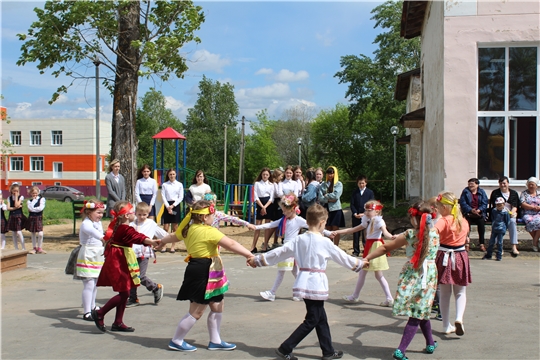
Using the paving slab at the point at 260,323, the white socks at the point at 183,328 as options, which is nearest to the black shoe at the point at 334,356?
the paving slab at the point at 260,323

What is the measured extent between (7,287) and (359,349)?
21.5 feet

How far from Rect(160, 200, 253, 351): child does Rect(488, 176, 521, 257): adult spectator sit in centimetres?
811

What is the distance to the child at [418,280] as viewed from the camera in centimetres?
554

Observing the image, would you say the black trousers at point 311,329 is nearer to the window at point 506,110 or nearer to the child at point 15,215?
the window at point 506,110

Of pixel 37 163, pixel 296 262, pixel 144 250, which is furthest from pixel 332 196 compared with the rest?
pixel 37 163

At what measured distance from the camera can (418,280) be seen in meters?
5.74

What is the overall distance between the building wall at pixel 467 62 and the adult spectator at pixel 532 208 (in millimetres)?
786

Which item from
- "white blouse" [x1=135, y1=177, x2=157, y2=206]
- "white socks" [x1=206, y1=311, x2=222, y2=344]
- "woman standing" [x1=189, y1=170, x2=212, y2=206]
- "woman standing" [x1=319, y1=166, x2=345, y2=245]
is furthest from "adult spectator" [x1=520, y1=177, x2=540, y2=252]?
"white socks" [x1=206, y1=311, x2=222, y2=344]

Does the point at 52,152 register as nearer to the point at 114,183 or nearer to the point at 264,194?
the point at 114,183

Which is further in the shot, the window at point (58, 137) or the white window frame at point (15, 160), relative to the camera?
the window at point (58, 137)

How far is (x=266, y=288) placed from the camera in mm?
9211

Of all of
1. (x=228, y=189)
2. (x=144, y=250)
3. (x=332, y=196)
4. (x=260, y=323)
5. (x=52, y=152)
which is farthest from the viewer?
(x=52, y=152)

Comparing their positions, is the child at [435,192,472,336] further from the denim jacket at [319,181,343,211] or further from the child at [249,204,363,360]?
the denim jacket at [319,181,343,211]

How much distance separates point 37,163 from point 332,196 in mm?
73667
